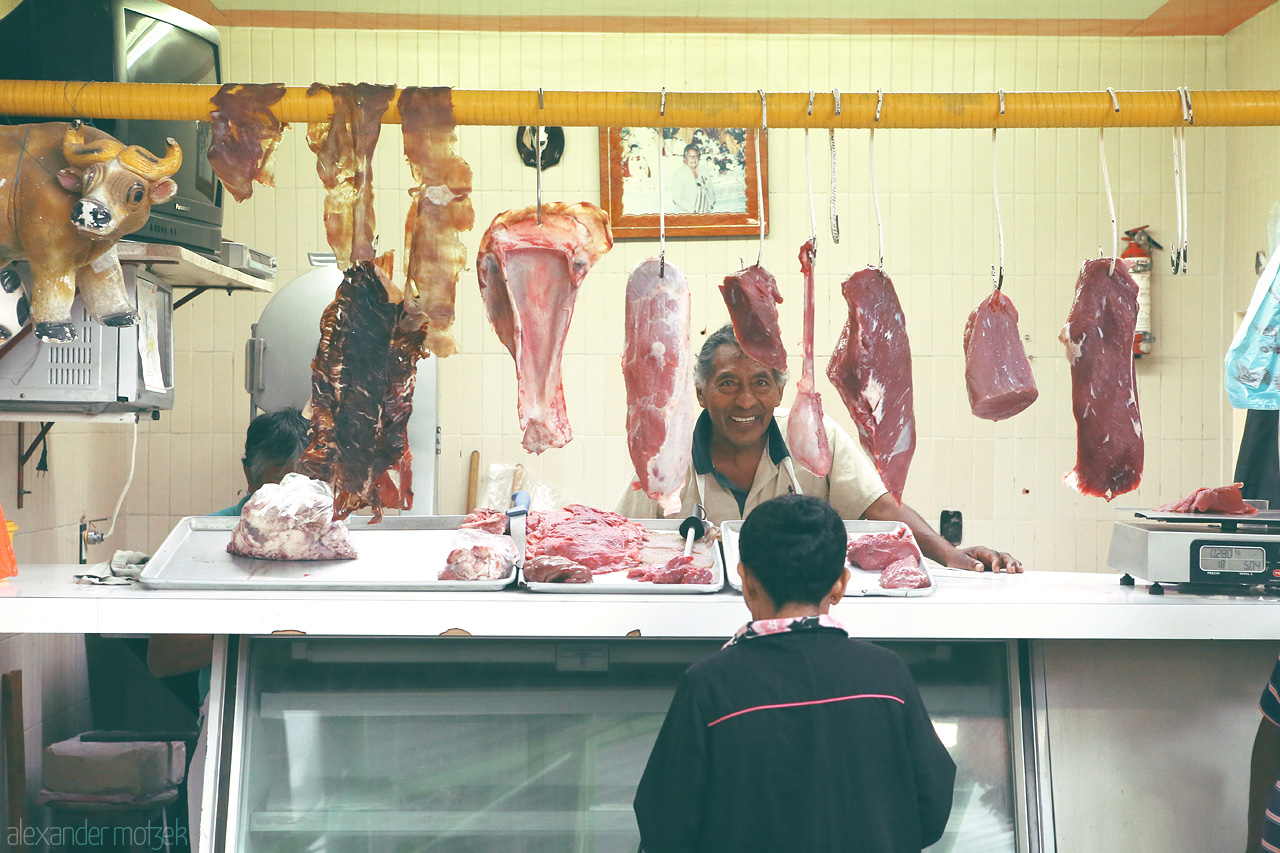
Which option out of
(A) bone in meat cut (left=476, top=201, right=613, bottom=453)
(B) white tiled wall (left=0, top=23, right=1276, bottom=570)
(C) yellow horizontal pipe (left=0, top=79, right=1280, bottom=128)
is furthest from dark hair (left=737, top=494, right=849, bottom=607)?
(B) white tiled wall (left=0, top=23, right=1276, bottom=570)

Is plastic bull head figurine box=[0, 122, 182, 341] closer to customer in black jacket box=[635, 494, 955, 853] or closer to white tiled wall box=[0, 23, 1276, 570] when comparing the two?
customer in black jacket box=[635, 494, 955, 853]

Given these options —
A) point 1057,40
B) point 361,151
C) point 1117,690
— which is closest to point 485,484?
point 361,151

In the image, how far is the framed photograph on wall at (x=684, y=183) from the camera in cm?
474

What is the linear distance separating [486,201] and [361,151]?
264 cm

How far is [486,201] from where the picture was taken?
15.6 ft

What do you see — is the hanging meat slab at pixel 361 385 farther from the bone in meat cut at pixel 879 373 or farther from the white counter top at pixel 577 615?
the bone in meat cut at pixel 879 373

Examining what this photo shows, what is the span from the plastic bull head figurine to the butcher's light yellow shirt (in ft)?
5.66

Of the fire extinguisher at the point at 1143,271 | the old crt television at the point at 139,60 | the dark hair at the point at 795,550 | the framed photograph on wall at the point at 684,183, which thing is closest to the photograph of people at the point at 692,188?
the framed photograph on wall at the point at 684,183

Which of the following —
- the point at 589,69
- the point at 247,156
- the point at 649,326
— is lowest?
the point at 649,326

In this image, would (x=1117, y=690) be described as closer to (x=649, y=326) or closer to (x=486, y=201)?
(x=649, y=326)

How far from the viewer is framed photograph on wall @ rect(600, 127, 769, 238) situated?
4.74 metres

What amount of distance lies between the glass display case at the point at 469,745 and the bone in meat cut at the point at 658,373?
440mm

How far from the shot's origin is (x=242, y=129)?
2092mm

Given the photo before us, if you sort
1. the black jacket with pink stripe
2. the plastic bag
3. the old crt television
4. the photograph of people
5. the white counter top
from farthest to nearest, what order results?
the photograph of people
the plastic bag
the old crt television
the white counter top
the black jacket with pink stripe
